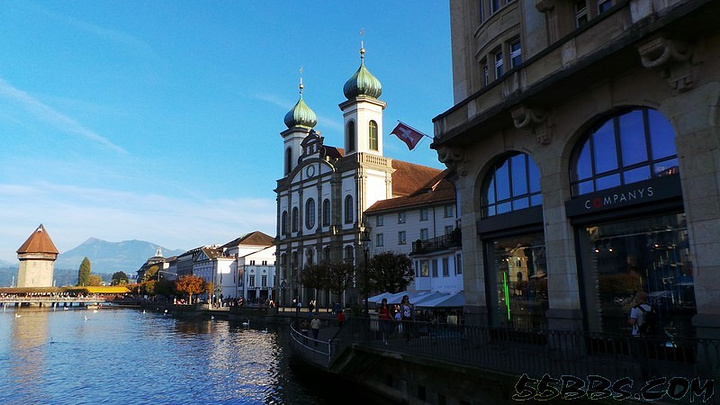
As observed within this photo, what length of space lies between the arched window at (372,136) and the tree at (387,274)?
2783 cm

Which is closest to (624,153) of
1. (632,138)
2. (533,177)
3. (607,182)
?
(632,138)

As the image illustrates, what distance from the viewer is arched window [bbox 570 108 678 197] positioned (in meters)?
12.5

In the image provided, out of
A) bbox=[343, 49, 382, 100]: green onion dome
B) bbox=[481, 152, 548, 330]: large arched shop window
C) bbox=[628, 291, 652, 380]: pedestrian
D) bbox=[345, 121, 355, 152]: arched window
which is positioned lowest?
→ bbox=[628, 291, 652, 380]: pedestrian

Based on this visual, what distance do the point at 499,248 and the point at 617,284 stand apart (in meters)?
5.07

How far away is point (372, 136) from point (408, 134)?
2323 inches

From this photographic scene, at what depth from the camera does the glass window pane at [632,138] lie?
1306 centimetres

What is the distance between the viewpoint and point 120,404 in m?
22.4

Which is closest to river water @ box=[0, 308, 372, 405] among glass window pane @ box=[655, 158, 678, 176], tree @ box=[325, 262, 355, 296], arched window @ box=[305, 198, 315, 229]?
tree @ box=[325, 262, 355, 296]

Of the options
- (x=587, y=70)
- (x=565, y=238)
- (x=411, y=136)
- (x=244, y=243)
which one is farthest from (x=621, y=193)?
(x=244, y=243)

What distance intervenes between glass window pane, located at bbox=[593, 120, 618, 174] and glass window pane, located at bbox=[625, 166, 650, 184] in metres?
0.51

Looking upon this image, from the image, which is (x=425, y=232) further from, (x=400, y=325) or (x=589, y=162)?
(x=589, y=162)

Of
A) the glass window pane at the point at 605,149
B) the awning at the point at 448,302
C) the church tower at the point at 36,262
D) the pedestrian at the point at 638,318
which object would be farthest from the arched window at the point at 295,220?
the church tower at the point at 36,262

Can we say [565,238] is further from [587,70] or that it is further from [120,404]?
[120,404]

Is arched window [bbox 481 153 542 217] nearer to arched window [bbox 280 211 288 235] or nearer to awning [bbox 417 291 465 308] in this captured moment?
awning [bbox 417 291 465 308]
